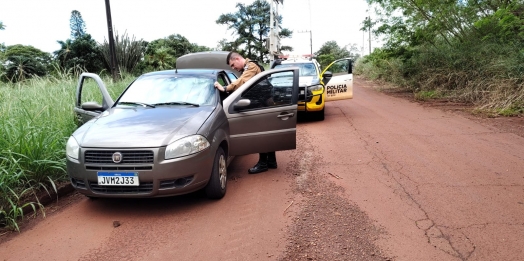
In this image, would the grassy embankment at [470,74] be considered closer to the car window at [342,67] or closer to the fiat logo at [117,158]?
the car window at [342,67]

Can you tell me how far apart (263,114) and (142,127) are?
5.22 ft

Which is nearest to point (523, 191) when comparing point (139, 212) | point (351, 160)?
point (351, 160)

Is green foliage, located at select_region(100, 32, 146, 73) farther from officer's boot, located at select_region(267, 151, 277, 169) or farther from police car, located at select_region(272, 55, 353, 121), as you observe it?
officer's boot, located at select_region(267, 151, 277, 169)

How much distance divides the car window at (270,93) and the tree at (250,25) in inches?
1761

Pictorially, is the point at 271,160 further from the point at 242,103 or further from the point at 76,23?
the point at 76,23

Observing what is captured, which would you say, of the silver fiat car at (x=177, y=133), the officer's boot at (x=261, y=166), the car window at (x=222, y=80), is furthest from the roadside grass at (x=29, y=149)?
the officer's boot at (x=261, y=166)

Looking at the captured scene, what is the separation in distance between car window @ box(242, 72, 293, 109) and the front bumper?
1300 mm

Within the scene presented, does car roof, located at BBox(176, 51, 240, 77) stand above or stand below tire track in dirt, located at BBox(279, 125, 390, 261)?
above

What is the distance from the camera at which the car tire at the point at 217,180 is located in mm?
4398

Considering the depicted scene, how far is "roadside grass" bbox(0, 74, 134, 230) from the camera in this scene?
4.38 metres

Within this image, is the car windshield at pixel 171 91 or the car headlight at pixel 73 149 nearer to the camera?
the car headlight at pixel 73 149

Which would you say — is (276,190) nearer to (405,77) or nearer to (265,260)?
(265,260)

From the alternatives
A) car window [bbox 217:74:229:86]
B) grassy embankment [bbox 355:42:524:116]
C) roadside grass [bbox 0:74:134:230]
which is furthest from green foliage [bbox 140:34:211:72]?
car window [bbox 217:74:229:86]

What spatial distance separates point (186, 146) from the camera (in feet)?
13.4
